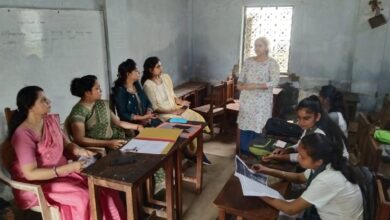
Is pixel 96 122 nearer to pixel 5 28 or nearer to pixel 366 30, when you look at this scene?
pixel 5 28

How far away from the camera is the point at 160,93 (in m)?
3.46

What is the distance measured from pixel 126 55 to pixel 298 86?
2865 millimetres

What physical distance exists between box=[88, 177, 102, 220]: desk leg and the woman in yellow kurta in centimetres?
156

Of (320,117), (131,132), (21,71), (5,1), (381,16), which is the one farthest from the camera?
(381,16)

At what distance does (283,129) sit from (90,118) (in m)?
1.85

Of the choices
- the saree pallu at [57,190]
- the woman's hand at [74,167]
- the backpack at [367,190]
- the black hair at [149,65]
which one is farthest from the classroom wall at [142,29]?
the backpack at [367,190]

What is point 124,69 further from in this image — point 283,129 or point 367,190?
point 367,190

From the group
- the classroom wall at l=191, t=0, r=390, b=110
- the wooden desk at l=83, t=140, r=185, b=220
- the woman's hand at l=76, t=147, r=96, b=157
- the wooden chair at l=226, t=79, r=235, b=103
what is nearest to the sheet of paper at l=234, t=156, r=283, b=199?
the wooden desk at l=83, t=140, r=185, b=220

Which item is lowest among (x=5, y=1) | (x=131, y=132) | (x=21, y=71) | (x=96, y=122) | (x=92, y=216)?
(x=92, y=216)

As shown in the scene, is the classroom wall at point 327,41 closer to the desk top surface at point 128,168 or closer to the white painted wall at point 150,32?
the white painted wall at point 150,32

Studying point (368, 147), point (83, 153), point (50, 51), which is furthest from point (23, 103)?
point (368, 147)

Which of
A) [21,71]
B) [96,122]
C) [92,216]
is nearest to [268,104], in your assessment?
[96,122]

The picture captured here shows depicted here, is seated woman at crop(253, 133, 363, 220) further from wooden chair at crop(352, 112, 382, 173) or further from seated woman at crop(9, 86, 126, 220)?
seated woman at crop(9, 86, 126, 220)

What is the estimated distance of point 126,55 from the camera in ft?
12.8
